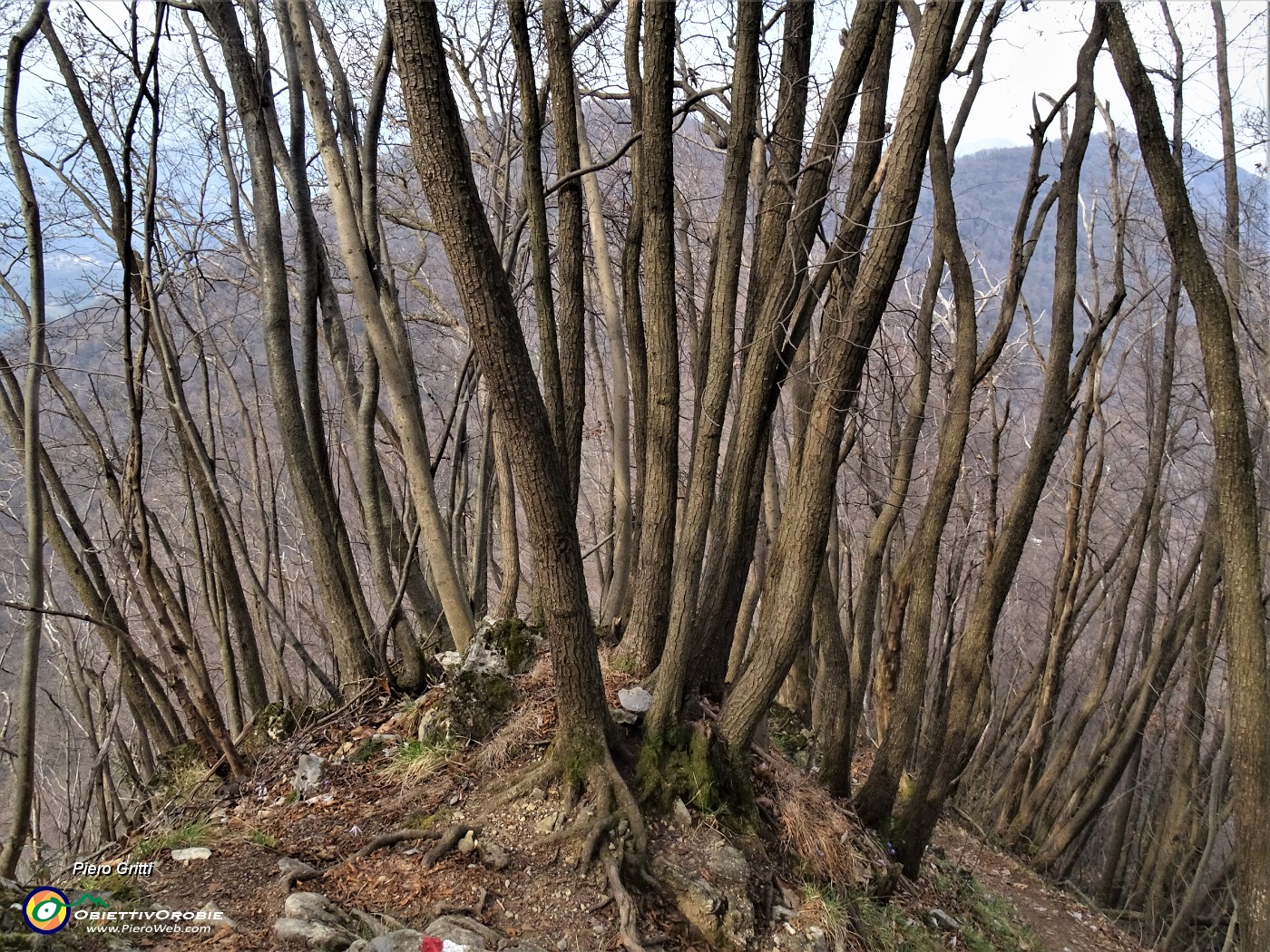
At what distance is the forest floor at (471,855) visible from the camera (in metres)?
3.34

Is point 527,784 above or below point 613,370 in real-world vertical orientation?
below

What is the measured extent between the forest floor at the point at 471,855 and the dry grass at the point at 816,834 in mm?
11

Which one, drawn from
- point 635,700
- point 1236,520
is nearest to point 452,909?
point 635,700

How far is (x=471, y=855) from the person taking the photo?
12.0 ft

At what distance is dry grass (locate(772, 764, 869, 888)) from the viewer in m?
4.36

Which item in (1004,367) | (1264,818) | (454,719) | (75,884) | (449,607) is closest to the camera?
(75,884)

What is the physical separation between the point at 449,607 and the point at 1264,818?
15.1 ft

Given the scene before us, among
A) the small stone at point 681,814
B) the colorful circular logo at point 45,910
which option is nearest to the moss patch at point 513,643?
the small stone at point 681,814

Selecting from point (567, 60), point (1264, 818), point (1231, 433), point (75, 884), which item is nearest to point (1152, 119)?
point (1231, 433)

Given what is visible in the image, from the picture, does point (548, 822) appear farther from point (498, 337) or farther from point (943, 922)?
point (943, 922)

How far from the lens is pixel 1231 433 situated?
13.8 ft

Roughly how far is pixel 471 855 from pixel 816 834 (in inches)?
76.4

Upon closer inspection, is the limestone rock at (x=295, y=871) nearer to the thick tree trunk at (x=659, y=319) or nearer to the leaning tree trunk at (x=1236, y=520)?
the thick tree trunk at (x=659, y=319)

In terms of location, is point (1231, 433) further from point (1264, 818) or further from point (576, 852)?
point (576, 852)
